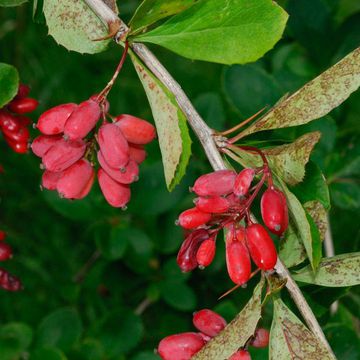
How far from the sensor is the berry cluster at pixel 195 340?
1165 mm

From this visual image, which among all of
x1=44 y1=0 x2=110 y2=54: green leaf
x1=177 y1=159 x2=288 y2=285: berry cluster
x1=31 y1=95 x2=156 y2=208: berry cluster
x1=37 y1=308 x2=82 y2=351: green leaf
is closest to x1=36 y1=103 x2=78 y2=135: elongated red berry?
x1=31 y1=95 x2=156 y2=208: berry cluster

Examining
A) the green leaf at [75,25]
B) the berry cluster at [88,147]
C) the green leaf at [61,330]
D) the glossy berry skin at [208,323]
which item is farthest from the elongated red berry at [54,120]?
the green leaf at [61,330]

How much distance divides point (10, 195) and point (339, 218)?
44.8 inches

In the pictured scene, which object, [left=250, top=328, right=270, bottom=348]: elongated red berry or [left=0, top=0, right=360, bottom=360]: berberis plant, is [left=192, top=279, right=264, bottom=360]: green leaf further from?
[left=250, top=328, right=270, bottom=348]: elongated red berry

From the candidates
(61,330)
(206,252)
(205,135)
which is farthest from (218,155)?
(61,330)

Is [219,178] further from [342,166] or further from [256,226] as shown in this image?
[342,166]

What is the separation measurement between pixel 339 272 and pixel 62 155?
17.9 inches

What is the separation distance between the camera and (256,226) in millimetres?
1041

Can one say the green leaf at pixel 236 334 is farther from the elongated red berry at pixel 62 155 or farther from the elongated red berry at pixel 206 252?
the elongated red berry at pixel 62 155

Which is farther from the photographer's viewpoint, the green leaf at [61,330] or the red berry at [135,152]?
Result: the green leaf at [61,330]

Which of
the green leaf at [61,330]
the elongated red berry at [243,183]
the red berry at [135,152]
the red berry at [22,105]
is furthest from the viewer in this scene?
the green leaf at [61,330]

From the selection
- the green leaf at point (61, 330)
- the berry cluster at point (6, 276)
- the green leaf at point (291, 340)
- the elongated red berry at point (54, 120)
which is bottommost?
the green leaf at point (291, 340)

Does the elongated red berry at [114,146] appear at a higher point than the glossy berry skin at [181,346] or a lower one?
higher

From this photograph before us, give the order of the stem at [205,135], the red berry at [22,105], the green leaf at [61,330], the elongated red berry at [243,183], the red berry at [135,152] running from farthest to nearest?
the green leaf at [61,330], the red berry at [22,105], the red berry at [135,152], the stem at [205,135], the elongated red berry at [243,183]
